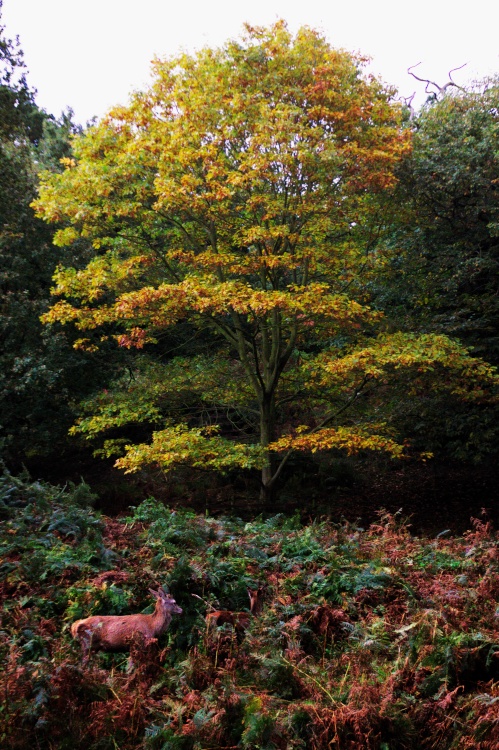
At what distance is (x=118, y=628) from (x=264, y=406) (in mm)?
7289

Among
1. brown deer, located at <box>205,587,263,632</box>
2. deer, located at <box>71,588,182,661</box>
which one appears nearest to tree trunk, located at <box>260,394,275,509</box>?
brown deer, located at <box>205,587,263,632</box>

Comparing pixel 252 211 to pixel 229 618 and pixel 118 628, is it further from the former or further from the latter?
pixel 118 628

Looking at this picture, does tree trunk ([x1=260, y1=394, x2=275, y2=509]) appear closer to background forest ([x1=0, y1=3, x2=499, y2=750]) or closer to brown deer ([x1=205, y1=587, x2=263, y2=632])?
background forest ([x1=0, y1=3, x2=499, y2=750])

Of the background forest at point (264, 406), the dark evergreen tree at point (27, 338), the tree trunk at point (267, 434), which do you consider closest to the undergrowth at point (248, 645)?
the background forest at point (264, 406)

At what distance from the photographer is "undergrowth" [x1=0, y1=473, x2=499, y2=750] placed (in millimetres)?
2557

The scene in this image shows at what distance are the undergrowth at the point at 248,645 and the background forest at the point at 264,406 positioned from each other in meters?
0.02

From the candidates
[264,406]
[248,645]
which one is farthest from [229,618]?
[264,406]

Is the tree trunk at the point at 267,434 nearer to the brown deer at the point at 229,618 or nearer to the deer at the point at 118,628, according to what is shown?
the brown deer at the point at 229,618

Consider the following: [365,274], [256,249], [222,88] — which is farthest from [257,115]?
[365,274]

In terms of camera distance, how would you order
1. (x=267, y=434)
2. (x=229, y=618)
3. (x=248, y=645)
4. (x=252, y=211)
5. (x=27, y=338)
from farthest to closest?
(x=27, y=338) < (x=267, y=434) < (x=252, y=211) < (x=229, y=618) < (x=248, y=645)

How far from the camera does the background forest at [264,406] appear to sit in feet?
9.43

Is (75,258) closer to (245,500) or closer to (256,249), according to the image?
(256,249)

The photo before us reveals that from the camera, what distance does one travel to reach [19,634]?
10.8 feet

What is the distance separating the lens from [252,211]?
902cm
